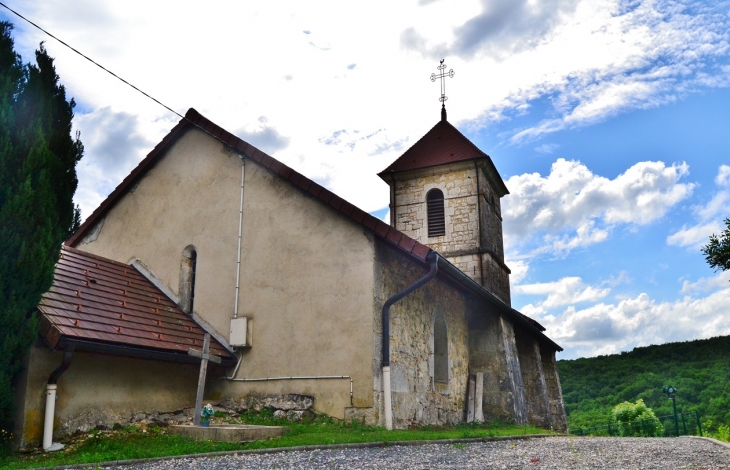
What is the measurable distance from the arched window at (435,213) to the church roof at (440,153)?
1022 millimetres

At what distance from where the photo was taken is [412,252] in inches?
446

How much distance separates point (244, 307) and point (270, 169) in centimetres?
273

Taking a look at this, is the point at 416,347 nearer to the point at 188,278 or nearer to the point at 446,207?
→ the point at 188,278

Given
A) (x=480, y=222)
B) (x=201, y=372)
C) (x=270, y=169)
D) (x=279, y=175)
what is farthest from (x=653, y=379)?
(x=201, y=372)

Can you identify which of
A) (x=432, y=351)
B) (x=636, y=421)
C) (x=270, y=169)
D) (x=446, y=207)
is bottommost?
(x=636, y=421)

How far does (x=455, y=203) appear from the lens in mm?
21750

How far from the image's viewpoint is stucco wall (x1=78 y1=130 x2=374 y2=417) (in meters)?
11.5

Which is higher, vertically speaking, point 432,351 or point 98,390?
point 432,351

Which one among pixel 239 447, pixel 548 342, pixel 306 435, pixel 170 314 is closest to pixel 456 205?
pixel 548 342

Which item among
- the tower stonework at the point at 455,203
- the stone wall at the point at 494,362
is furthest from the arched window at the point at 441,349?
the tower stonework at the point at 455,203

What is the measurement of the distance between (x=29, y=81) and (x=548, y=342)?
56.7 ft

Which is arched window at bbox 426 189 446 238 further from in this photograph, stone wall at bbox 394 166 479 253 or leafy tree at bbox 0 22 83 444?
leafy tree at bbox 0 22 83 444

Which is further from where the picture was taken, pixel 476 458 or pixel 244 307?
pixel 244 307

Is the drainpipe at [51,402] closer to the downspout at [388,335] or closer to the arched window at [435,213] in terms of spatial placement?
the downspout at [388,335]
